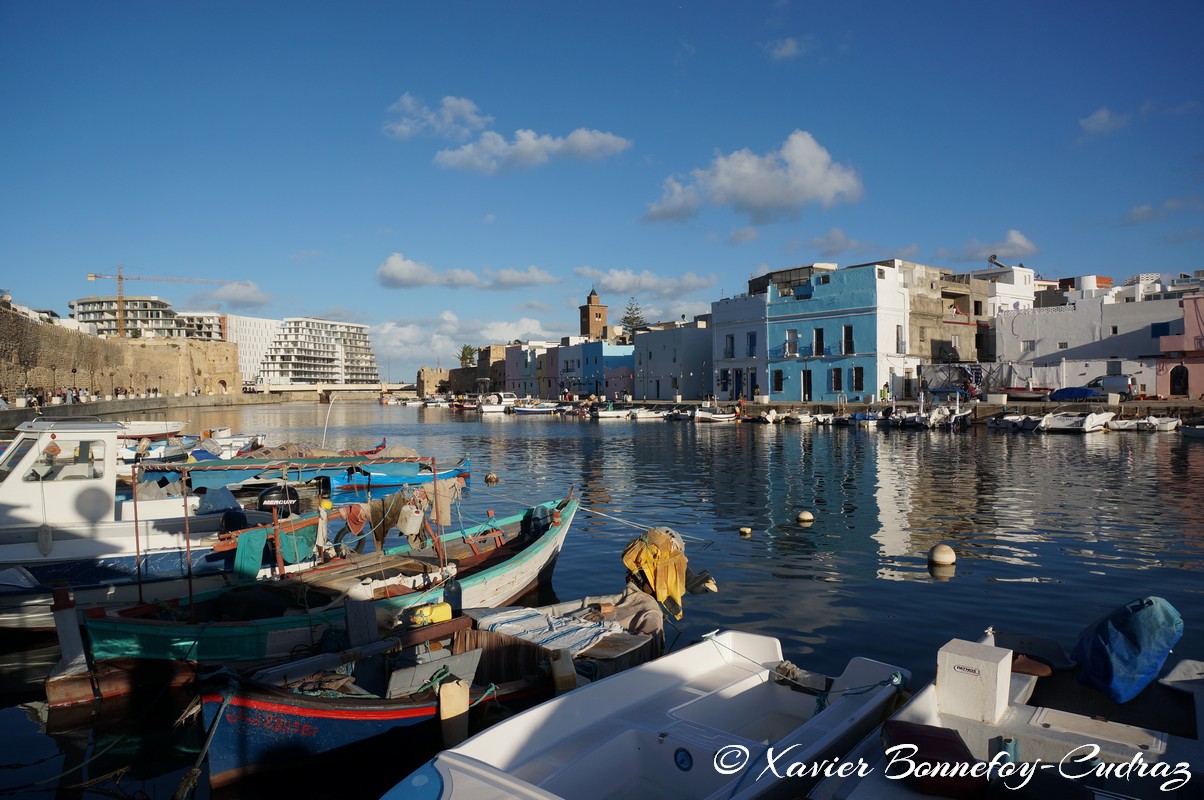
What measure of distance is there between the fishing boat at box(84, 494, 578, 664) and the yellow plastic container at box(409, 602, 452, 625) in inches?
22.2

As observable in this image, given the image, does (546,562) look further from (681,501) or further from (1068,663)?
(681,501)

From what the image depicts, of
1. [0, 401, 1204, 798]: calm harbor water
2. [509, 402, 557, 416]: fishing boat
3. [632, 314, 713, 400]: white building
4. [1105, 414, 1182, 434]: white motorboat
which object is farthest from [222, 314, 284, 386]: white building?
[1105, 414, 1182, 434]: white motorboat

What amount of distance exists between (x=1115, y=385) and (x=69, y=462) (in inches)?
2157

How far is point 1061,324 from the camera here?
5281 centimetres

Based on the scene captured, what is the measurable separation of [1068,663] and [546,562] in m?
8.85

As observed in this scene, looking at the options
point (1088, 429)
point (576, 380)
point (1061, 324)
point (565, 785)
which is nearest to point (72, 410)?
point (576, 380)

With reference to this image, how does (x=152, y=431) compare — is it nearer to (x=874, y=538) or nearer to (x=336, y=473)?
(x=336, y=473)

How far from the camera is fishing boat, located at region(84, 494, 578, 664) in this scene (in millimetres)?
9281

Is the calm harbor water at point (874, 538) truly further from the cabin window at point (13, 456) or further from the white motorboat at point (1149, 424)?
the cabin window at point (13, 456)

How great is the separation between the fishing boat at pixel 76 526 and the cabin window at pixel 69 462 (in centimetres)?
1

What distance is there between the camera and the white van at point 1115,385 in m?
47.8

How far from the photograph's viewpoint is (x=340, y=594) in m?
11.2

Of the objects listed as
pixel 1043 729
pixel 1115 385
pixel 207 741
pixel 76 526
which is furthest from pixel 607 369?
pixel 1043 729

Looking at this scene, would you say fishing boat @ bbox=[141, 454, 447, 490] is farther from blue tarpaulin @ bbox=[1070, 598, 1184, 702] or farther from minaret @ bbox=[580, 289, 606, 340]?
minaret @ bbox=[580, 289, 606, 340]
